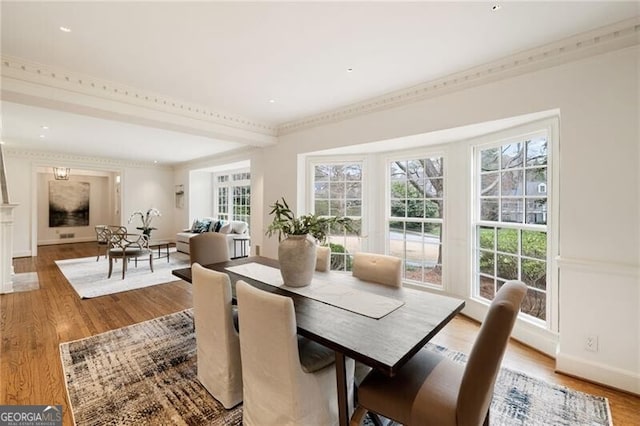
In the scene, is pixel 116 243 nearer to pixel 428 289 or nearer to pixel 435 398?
Result: pixel 428 289

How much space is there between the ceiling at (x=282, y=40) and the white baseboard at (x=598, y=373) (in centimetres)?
244

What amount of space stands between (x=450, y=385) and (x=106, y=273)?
231 inches

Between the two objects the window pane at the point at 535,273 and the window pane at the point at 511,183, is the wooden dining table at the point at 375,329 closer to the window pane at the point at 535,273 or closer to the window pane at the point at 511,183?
the window pane at the point at 535,273

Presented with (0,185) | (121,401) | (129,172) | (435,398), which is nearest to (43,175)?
(129,172)

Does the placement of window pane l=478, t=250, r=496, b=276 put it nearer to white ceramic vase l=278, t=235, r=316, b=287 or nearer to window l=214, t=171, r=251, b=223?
white ceramic vase l=278, t=235, r=316, b=287

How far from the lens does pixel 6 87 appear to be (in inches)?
97.4

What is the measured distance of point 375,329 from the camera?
1.39 m

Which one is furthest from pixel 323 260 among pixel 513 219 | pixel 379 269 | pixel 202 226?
pixel 202 226

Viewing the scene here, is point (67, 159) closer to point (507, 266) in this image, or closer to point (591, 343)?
point (507, 266)

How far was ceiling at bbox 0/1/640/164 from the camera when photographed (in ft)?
6.02

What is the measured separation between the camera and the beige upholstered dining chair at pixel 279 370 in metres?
1.32

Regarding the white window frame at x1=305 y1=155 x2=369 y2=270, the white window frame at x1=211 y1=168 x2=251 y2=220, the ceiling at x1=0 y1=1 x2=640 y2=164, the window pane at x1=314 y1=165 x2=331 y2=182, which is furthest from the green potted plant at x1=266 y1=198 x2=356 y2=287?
the white window frame at x1=211 y1=168 x2=251 y2=220

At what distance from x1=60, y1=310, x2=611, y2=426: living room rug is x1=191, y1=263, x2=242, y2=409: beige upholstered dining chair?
0.13m

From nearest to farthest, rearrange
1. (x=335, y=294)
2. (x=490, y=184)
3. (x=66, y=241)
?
1. (x=335, y=294)
2. (x=490, y=184)
3. (x=66, y=241)
